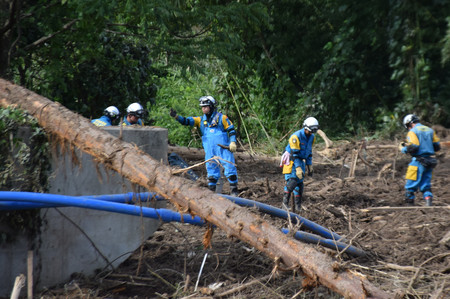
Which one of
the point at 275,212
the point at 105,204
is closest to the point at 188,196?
the point at 105,204

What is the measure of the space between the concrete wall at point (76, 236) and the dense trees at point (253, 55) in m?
2.59

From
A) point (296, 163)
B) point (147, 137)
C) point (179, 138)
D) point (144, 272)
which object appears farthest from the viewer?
point (179, 138)

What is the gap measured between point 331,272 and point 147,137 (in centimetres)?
292

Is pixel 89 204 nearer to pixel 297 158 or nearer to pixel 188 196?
pixel 188 196

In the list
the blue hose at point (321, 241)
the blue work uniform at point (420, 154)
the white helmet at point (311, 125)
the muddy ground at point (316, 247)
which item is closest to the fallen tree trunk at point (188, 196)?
the muddy ground at point (316, 247)

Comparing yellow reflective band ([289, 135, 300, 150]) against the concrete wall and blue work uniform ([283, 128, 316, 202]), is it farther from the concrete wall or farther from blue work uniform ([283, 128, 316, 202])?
the concrete wall

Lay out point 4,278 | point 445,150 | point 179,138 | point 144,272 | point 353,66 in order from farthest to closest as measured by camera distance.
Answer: point 179,138
point 353,66
point 445,150
point 144,272
point 4,278

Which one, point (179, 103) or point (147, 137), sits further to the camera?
point (179, 103)

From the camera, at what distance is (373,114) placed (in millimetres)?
16469

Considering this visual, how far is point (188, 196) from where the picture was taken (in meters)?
4.70

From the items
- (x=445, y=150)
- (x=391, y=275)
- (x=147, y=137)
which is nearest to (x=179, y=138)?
(x=445, y=150)

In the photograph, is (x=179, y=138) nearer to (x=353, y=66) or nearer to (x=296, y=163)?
(x=353, y=66)

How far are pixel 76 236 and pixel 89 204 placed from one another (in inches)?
30.5

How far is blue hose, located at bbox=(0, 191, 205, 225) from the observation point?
4.56 meters
